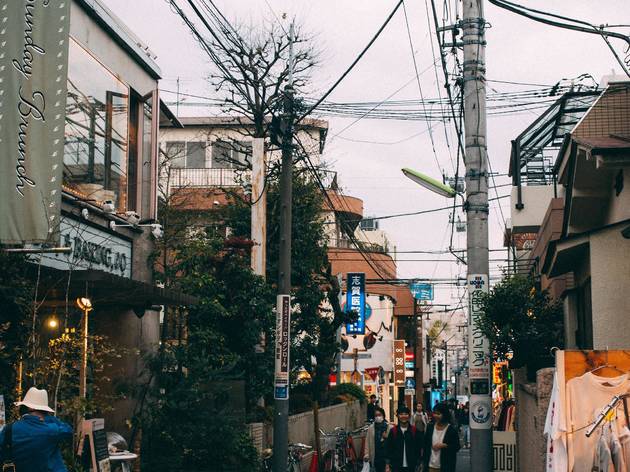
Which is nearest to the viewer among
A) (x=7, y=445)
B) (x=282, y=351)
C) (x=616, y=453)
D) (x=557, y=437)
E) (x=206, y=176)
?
(x=7, y=445)

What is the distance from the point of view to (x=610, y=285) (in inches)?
559

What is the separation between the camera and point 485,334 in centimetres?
1407

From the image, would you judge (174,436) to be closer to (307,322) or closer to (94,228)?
(94,228)

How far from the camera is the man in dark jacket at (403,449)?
57.2 ft

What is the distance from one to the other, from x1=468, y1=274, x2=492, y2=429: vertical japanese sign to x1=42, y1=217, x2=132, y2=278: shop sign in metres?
6.17

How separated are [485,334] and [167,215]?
1768 centimetres

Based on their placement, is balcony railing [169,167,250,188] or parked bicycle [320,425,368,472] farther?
balcony railing [169,167,250,188]

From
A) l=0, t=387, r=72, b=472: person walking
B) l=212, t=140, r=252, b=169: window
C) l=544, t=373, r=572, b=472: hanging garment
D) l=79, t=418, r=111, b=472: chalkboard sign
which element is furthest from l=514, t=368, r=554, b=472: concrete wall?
l=212, t=140, r=252, b=169: window

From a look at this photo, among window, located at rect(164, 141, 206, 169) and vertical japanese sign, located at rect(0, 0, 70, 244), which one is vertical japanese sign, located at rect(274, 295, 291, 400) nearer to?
vertical japanese sign, located at rect(0, 0, 70, 244)

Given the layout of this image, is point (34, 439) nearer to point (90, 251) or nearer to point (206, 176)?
point (90, 251)

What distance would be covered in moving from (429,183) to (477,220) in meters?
1.17

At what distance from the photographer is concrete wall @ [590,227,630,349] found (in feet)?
46.2

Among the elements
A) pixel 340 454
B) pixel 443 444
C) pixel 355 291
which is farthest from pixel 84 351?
pixel 355 291

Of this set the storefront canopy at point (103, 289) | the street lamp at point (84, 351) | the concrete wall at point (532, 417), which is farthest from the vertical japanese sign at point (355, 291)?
the street lamp at point (84, 351)
